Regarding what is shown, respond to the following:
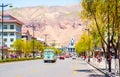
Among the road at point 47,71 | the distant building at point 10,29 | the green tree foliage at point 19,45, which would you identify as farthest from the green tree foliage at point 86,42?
the road at point 47,71

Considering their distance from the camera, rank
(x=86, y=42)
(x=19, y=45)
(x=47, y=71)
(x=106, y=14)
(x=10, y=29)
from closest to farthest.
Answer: (x=106, y=14) < (x=47, y=71) < (x=86, y=42) < (x=19, y=45) < (x=10, y=29)

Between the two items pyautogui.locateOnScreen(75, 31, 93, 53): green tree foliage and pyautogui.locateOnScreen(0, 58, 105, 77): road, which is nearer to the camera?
pyautogui.locateOnScreen(0, 58, 105, 77): road

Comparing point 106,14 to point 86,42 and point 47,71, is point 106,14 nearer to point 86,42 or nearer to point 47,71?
point 47,71

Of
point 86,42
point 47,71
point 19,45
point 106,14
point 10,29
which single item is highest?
point 10,29

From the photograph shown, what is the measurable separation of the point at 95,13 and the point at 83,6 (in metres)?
1.43

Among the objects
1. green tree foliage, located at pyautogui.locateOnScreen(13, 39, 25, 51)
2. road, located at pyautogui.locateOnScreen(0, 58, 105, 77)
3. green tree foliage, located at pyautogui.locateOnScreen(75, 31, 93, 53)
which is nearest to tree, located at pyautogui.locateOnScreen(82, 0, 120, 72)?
road, located at pyautogui.locateOnScreen(0, 58, 105, 77)

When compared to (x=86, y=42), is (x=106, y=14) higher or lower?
A: higher

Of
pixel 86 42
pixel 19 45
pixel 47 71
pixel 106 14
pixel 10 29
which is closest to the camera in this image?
pixel 106 14

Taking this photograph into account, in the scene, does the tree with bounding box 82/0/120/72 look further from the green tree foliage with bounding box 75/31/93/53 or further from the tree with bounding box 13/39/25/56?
the tree with bounding box 13/39/25/56

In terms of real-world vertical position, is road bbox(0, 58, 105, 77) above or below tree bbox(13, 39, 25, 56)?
below

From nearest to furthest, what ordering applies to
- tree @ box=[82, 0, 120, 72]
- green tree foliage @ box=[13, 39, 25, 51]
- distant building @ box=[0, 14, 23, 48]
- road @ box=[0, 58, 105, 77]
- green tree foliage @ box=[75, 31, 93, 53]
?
road @ box=[0, 58, 105, 77] < tree @ box=[82, 0, 120, 72] < green tree foliage @ box=[75, 31, 93, 53] < green tree foliage @ box=[13, 39, 25, 51] < distant building @ box=[0, 14, 23, 48]

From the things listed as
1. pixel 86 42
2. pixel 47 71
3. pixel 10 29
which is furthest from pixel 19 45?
pixel 47 71

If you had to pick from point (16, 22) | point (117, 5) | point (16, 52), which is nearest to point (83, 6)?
point (117, 5)

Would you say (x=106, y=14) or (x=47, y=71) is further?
(x=47, y=71)
